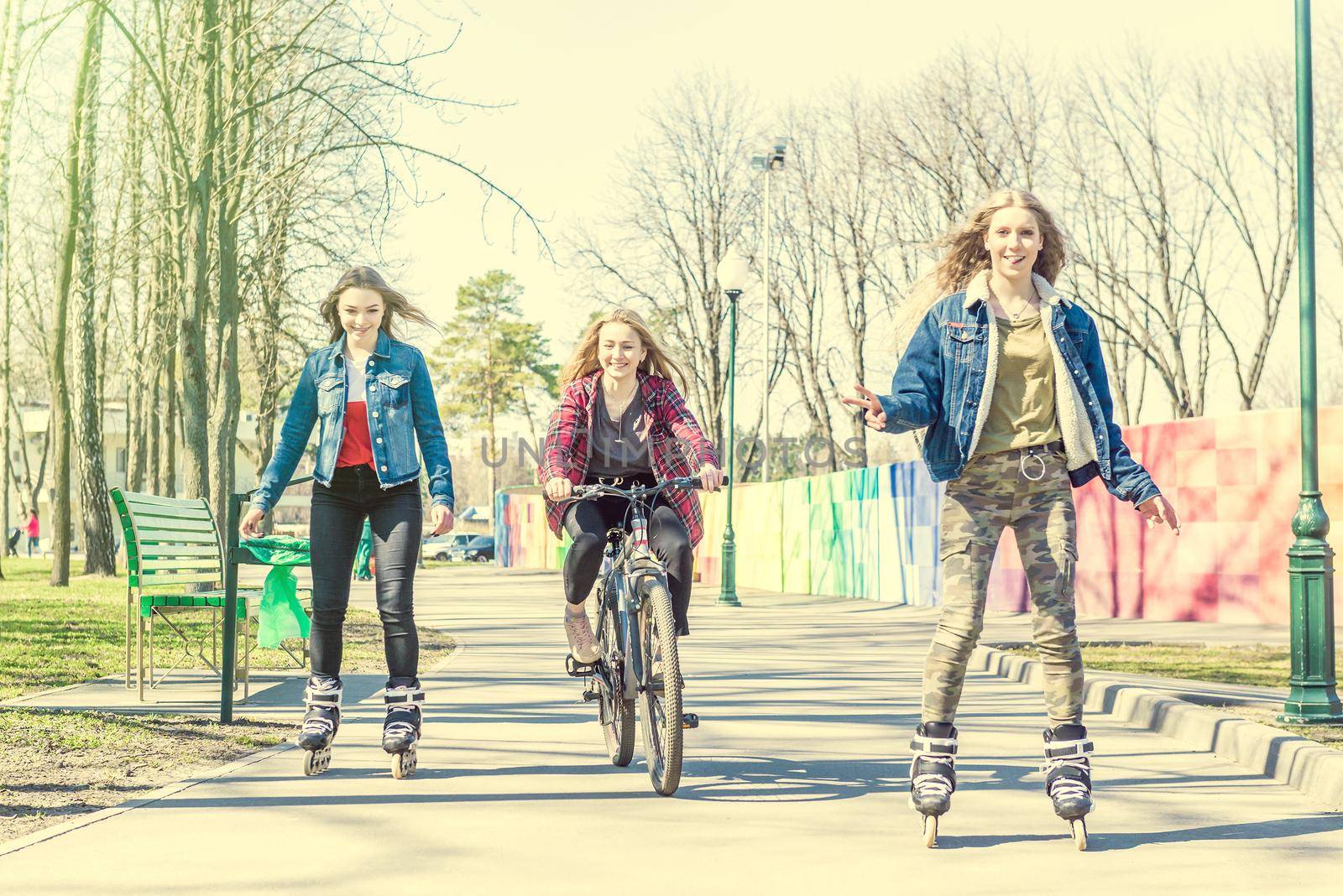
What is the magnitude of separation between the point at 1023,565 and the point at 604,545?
1922 millimetres

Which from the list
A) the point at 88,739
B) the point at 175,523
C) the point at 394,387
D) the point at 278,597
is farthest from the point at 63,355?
the point at 394,387

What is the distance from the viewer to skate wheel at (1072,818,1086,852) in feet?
15.0

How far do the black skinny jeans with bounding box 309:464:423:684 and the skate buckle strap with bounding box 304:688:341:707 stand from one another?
0.11m

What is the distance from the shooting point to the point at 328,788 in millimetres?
5543

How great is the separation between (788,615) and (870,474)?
187 inches

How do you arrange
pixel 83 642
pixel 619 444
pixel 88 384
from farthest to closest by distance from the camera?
pixel 88 384 < pixel 83 642 < pixel 619 444

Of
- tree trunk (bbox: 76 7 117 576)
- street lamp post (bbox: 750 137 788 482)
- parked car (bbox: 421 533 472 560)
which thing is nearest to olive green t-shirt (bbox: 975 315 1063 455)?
tree trunk (bbox: 76 7 117 576)

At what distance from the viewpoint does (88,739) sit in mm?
6516

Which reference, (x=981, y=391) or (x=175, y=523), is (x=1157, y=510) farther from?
(x=175, y=523)

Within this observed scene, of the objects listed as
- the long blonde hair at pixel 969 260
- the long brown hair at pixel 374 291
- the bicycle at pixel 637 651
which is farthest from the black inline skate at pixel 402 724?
the long blonde hair at pixel 969 260

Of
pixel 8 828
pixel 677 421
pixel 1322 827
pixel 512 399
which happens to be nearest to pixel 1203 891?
pixel 1322 827

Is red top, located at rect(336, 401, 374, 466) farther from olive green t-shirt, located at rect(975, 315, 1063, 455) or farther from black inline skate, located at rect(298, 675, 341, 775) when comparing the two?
olive green t-shirt, located at rect(975, 315, 1063, 455)

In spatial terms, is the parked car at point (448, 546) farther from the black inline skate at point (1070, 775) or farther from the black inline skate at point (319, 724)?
the black inline skate at point (1070, 775)

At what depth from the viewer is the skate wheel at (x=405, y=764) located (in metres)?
5.75
